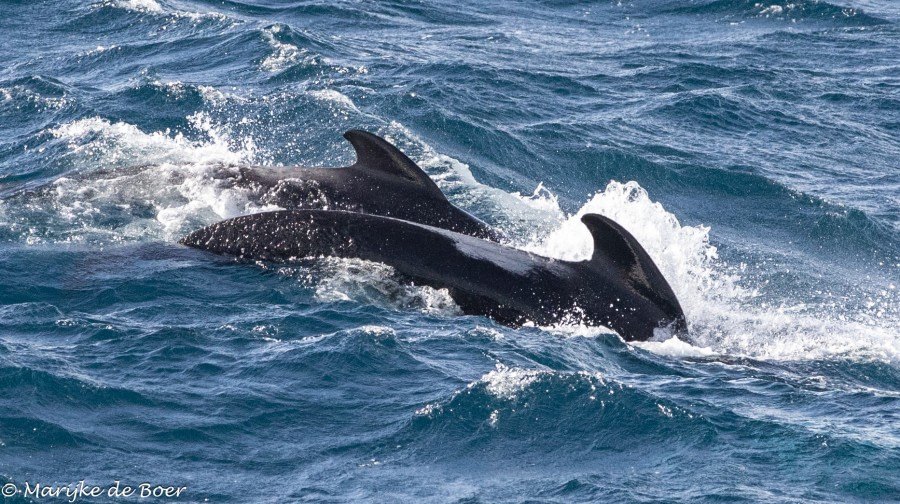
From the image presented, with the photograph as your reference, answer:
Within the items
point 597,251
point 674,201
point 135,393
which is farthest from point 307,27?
point 135,393

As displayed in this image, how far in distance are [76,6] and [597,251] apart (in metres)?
21.6

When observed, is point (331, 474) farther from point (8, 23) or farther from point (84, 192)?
point (8, 23)

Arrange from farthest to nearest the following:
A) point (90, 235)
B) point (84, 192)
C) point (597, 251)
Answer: point (84, 192)
point (90, 235)
point (597, 251)

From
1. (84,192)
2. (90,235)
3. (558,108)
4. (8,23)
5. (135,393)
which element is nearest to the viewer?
(135,393)

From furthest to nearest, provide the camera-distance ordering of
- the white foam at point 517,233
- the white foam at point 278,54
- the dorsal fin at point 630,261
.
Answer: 1. the white foam at point 278,54
2. the white foam at point 517,233
3. the dorsal fin at point 630,261

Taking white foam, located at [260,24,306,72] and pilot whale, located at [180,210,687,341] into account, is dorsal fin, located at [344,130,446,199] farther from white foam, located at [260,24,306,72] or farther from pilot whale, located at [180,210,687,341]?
white foam, located at [260,24,306,72]

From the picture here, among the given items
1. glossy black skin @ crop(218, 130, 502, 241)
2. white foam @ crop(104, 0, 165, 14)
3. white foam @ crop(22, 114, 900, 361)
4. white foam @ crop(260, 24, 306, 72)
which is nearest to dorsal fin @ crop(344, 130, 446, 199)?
glossy black skin @ crop(218, 130, 502, 241)

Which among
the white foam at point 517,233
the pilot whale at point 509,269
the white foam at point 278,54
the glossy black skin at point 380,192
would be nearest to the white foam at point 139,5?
the white foam at point 278,54

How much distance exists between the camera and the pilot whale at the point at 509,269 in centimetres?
1395

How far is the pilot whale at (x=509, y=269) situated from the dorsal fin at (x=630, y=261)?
12 mm

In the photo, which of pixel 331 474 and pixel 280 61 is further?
pixel 280 61

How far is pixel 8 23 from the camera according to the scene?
30219 mm

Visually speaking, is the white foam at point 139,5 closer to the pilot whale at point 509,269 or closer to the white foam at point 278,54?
the white foam at point 278,54

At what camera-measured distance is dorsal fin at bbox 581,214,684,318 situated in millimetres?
13891
